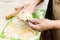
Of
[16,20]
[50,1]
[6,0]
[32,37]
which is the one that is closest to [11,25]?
[16,20]

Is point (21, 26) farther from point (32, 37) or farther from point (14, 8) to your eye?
point (14, 8)

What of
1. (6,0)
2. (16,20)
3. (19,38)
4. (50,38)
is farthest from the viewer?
(50,38)

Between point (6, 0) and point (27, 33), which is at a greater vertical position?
point (6, 0)

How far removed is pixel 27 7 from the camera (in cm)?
93

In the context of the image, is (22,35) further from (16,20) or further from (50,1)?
(50,1)

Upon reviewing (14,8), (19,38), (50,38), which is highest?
(14,8)

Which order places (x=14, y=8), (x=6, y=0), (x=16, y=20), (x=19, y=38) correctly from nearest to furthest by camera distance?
(x=19, y=38), (x=16, y=20), (x=14, y=8), (x=6, y=0)

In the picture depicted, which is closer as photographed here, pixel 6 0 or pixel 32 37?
pixel 32 37

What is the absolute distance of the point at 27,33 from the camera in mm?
793

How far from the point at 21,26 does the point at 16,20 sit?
0.21 feet

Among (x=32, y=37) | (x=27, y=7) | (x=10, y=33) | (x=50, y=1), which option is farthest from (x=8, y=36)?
(x=50, y=1)

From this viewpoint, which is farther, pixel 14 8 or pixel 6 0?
pixel 6 0

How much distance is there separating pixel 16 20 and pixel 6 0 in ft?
1.01

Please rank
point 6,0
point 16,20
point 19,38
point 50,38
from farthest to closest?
point 50,38
point 6,0
point 16,20
point 19,38
